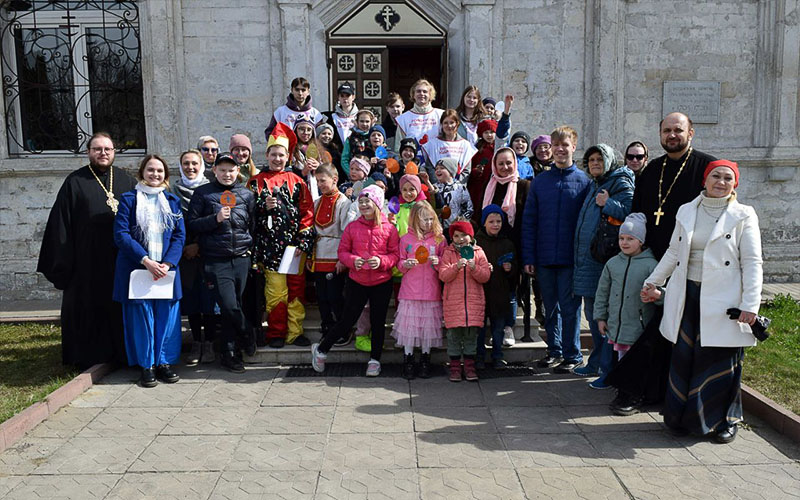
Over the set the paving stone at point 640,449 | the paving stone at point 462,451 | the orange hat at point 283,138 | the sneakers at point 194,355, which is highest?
the orange hat at point 283,138

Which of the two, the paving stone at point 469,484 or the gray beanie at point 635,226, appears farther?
the gray beanie at point 635,226

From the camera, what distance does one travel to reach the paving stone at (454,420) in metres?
4.34

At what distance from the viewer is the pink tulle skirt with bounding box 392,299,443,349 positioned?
5453 millimetres

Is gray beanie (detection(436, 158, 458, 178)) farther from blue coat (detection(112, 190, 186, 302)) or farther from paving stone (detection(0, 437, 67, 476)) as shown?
paving stone (detection(0, 437, 67, 476))

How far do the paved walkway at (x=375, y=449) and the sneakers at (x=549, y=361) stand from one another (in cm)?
51

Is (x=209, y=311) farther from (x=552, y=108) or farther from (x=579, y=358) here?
(x=552, y=108)

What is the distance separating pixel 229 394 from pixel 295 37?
18.4 ft

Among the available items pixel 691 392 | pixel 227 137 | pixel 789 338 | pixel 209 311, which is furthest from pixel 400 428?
pixel 227 137

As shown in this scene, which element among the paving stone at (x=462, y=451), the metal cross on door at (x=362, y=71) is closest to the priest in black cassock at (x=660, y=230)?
the paving stone at (x=462, y=451)

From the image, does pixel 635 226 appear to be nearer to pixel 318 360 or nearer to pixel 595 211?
pixel 595 211

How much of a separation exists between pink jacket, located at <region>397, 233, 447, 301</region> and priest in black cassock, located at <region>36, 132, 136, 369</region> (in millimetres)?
2618

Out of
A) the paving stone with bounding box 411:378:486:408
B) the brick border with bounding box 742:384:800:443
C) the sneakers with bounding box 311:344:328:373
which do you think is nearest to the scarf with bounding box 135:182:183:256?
the sneakers with bounding box 311:344:328:373

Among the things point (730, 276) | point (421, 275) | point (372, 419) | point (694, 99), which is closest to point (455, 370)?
point (421, 275)

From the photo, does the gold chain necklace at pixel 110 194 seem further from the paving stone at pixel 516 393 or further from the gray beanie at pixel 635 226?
the gray beanie at pixel 635 226
